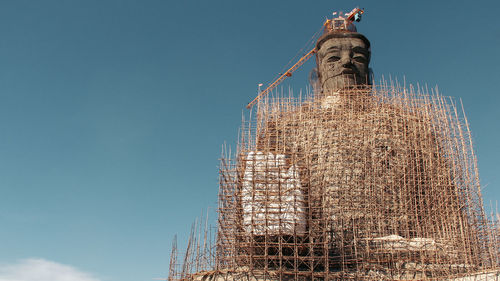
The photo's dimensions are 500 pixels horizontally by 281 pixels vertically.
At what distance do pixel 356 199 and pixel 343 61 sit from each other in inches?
420

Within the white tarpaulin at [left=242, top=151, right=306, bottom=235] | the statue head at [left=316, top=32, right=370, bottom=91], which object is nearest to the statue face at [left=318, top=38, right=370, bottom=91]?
the statue head at [left=316, top=32, right=370, bottom=91]

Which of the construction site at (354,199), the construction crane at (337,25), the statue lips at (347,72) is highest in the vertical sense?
the construction crane at (337,25)

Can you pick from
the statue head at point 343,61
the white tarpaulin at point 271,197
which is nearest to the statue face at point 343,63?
the statue head at point 343,61

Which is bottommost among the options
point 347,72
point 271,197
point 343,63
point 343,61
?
point 271,197

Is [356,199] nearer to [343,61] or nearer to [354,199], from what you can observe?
[354,199]

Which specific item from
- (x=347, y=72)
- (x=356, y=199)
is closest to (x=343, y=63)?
(x=347, y=72)

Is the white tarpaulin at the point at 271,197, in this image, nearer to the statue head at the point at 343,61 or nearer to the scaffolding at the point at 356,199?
the scaffolding at the point at 356,199

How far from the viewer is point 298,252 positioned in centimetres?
2219

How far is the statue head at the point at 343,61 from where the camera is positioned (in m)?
31.1

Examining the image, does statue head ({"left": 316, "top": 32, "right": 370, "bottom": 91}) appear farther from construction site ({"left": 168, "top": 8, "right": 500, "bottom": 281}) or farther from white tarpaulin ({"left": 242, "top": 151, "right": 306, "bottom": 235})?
white tarpaulin ({"left": 242, "top": 151, "right": 306, "bottom": 235})

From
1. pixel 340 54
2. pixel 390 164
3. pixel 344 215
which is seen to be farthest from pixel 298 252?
pixel 340 54

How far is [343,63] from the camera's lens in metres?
31.1

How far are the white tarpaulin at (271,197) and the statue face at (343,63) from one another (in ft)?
32.4

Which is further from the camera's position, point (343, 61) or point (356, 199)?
point (343, 61)
